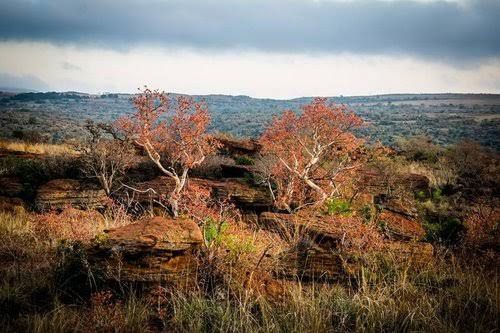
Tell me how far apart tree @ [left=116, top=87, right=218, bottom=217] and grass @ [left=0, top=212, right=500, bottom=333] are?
480cm

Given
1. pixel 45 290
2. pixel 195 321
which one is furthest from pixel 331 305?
pixel 45 290

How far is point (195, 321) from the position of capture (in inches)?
178

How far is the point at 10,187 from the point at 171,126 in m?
5.76

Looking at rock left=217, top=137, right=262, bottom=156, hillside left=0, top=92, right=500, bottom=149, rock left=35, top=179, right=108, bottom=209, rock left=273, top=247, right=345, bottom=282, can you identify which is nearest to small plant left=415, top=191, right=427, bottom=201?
rock left=217, top=137, right=262, bottom=156

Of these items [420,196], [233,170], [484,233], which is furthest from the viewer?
[420,196]

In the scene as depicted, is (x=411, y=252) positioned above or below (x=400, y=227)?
above

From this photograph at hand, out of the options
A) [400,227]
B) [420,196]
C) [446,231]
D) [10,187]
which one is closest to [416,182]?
[420,196]

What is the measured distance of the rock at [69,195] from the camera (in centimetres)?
1127

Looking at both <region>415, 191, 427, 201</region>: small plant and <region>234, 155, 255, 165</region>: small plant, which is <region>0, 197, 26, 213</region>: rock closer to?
<region>234, 155, 255, 165</region>: small plant

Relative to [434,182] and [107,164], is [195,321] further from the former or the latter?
[434,182]

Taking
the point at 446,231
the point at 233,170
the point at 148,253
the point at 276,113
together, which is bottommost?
the point at 446,231

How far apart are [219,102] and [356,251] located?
113874 millimetres

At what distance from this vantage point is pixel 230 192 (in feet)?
38.0

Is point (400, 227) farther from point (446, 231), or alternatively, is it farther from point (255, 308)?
point (255, 308)
